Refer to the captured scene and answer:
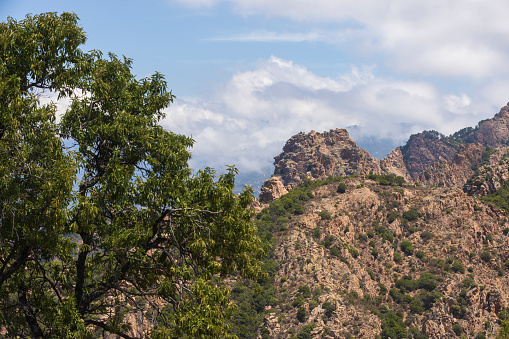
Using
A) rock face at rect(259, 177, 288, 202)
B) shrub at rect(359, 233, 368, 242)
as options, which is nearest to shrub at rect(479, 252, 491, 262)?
shrub at rect(359, 233, 368, 242)

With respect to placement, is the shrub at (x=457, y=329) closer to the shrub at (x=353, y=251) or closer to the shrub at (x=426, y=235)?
the shrub at (x=353, y=251)

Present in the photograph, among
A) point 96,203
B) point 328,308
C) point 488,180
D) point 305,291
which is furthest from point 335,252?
point 96,203

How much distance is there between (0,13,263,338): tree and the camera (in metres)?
14.7

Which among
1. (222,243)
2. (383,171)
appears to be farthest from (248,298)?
(383,171)

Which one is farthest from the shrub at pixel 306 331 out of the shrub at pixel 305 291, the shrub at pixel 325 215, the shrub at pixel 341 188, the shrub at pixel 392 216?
the shrub at pixel 341 188

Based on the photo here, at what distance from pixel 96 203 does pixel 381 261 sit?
95.6m

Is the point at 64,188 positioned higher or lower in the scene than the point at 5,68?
lower

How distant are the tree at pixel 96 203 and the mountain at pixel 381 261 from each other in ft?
215

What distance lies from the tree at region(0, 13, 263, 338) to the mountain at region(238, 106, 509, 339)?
6543cm

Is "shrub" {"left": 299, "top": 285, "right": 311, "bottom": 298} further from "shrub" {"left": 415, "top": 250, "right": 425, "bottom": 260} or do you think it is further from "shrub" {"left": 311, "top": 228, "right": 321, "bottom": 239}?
"shrub" {"left": 415, "top": 250, "right": 425, "bottom": 260}

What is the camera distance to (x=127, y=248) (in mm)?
15664

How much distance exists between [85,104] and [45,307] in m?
7.06

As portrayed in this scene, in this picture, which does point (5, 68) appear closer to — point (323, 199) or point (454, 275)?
point (454, 275)

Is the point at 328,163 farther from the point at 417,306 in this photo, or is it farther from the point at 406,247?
the point at 417,306
